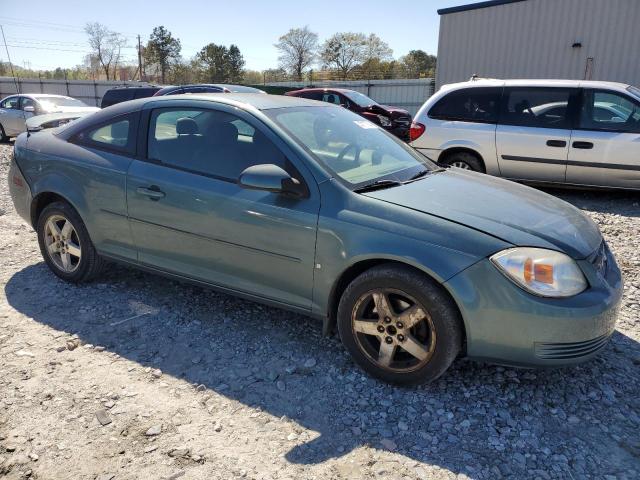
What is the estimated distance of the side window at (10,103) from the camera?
46.5 ft

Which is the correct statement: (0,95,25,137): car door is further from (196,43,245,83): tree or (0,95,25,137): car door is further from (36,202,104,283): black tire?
(196,43,245,83): tree

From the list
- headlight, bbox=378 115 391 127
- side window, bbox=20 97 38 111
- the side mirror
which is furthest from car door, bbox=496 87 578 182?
side window, bbox=20 97 38 111

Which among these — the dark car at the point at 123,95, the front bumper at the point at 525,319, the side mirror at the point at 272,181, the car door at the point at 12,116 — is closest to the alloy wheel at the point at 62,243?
the side mirror at the point at 272,181

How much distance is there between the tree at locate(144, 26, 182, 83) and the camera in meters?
57.7

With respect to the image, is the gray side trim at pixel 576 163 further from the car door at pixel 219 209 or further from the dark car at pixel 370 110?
the dark car at pixel 370 110

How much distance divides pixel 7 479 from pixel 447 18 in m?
19.3

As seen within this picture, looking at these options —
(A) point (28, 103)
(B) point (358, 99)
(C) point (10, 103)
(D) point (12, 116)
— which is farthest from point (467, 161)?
(C) point (10, 103)

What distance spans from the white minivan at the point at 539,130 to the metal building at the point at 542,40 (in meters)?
10.7

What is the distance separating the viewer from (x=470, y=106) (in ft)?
24.8

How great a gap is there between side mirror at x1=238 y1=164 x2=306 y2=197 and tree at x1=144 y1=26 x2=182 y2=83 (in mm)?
59845

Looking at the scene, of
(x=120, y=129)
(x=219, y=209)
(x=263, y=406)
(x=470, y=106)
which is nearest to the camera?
(x=263, y=406)

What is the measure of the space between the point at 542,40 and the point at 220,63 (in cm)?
4352

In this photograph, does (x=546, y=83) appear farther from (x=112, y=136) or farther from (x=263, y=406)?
(x=263, y=406)

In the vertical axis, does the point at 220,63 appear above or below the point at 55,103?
above
